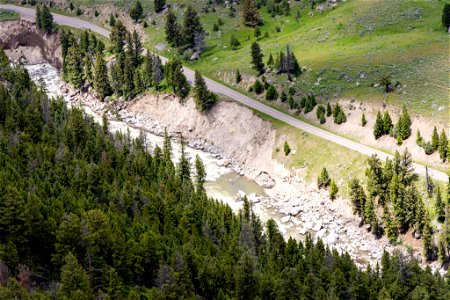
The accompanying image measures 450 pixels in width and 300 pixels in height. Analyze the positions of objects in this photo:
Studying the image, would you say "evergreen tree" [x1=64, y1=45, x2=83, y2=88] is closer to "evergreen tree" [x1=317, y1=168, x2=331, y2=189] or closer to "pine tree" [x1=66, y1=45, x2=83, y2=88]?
"pine tree" [x1=66, y1=45, x2=83, y2=88]

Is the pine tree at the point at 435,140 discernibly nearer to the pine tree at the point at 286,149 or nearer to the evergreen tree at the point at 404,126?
the evergreen tree at the point at 404,126

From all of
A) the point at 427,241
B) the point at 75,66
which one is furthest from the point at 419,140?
the point at 75,66

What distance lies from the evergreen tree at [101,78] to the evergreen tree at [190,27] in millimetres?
29054

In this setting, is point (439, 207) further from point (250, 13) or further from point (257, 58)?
point (250, 13)

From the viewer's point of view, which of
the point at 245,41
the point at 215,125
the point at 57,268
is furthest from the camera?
the point at 245,41

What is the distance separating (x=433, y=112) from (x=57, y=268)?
82.4 m

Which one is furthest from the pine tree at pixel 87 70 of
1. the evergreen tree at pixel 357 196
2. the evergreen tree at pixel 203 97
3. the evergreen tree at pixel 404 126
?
the evergreen tree at pixel 404 126

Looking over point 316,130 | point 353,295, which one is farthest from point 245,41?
point 353,295

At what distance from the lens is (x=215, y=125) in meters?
138

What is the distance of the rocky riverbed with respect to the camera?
95.6 meters

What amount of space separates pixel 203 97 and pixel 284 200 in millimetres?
43023

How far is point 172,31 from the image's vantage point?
178125 millimetres

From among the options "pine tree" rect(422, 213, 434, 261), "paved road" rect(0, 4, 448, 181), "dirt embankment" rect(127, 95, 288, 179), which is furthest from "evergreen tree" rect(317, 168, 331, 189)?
"pine tree" rect(422, 213, 434, 261)

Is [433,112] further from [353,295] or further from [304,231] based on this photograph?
[353,295]
